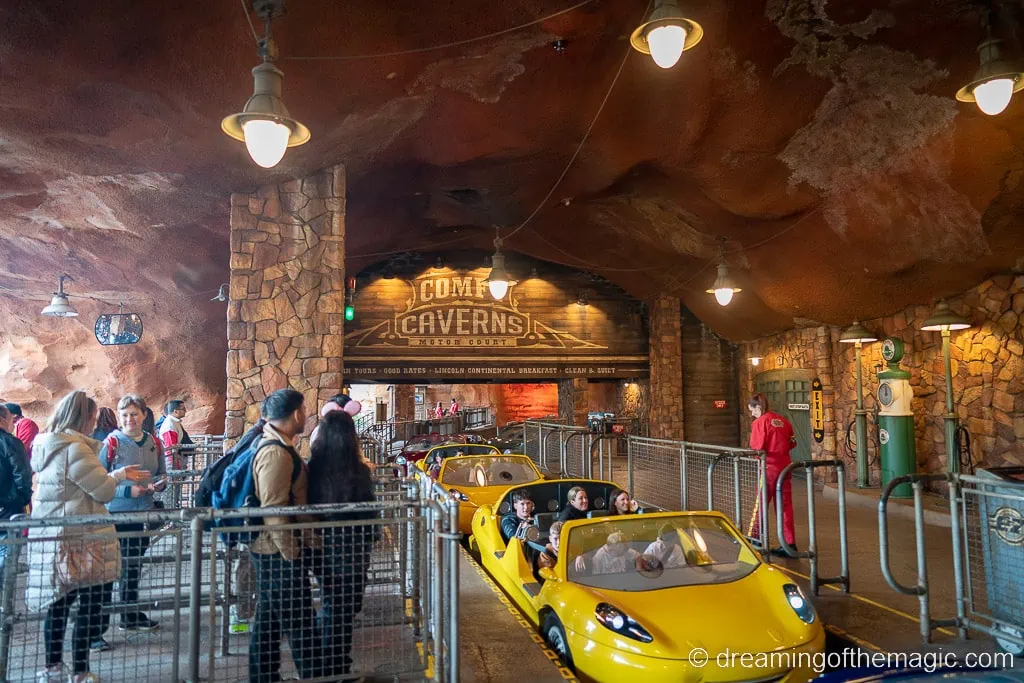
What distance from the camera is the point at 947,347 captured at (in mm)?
9789

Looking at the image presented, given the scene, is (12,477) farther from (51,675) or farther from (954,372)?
(954,372)

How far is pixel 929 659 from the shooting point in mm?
4648

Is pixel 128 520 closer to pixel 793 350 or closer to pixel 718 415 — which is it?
pixel 793 350

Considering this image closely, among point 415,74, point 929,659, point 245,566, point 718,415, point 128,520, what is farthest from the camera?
point 718,415

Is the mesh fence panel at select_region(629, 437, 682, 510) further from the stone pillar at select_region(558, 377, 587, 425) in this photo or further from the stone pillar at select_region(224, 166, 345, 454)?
the stone pillar at select_region(558, 377, 587, 425)

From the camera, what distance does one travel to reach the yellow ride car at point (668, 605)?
156 inches

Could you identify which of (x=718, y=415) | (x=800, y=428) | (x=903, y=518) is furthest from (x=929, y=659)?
(x=718, y=415)

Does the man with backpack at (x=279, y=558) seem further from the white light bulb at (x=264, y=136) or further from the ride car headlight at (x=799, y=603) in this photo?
the ride car headlight at (x=799, y=603)

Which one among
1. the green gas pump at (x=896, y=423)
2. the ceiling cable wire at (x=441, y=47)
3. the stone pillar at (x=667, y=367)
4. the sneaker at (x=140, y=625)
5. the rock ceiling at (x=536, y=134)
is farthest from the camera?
the stone pillar at (x=667, y=367)

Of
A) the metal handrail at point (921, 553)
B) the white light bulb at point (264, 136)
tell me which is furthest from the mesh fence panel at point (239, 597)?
the metal handrail at point (921, 553)

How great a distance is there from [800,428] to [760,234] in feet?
15.9

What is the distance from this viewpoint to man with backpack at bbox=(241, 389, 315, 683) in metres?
3.69

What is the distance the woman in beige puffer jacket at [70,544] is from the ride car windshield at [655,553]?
2.99 meters

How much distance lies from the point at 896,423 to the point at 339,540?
985 cm
